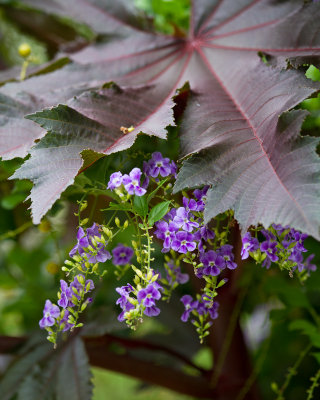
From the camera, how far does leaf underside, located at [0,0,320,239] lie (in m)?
0.50

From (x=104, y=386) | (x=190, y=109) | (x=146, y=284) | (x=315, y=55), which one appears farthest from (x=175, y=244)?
(x=104, y=386)

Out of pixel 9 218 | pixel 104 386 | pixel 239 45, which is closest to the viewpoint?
pixel 239 45

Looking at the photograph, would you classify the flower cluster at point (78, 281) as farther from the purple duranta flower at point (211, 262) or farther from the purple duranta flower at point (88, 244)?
the purple duranta flower at point (211, 262)

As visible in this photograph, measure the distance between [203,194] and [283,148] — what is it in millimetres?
107

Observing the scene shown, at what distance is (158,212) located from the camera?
1.80ft

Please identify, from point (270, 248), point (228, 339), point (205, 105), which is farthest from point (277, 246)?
point (228, 339)

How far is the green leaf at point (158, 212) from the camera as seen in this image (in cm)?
54

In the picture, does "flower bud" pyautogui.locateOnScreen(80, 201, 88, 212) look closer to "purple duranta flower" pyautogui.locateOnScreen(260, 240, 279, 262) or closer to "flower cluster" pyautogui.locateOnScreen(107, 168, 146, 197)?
"flower cluster" pyautogui.locateOnScreen(107, 168, 146, 197)

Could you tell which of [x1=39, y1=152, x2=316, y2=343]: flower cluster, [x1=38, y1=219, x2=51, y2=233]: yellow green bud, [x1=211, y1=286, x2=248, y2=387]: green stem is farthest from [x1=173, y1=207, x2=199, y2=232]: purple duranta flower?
[x1=211, y1=286, x2=248, y2=387]: green stem

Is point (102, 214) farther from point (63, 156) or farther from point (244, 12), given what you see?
point (244, 12)

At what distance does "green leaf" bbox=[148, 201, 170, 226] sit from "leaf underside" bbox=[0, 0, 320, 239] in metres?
0.04

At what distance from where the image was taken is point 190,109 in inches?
26.0

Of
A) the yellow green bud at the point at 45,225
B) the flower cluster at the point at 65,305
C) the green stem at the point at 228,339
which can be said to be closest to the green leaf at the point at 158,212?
the flower cluster at the point at 65,305

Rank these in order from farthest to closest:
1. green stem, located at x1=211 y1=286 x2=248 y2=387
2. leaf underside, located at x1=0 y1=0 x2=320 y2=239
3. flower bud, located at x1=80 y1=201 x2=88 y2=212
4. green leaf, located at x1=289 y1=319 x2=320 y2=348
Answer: green stem, located at x1=211 y1=286 x2=248 y2=387 → green leaf, located at x1=289 y1=319 x2=320 y2=348 → flower bud, located at x1=80 y1=201 x2=88 y2=212 → leaf underside, located at x1=0 y1=0 x2=320 y2=239
